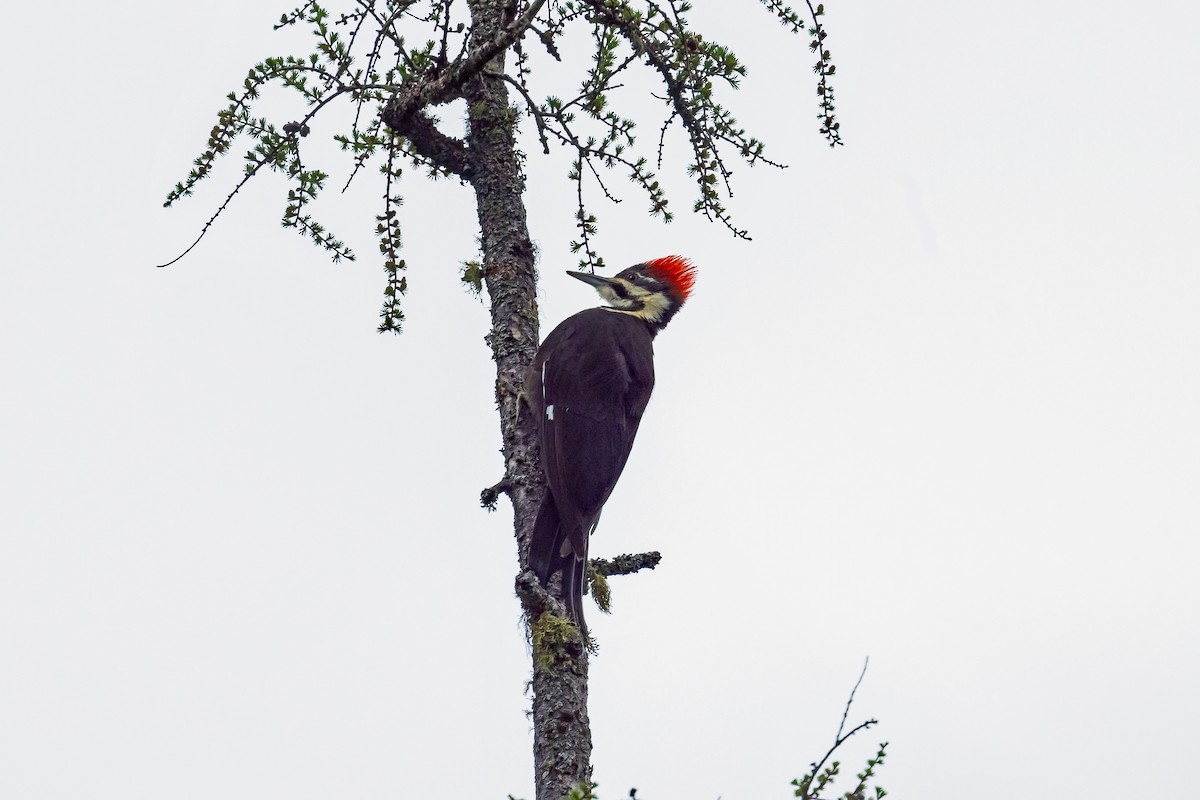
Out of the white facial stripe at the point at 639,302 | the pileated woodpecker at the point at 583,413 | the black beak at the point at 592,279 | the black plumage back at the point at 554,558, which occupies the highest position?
the white facial stripe at the point at 639,302

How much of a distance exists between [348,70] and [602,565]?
144 cm

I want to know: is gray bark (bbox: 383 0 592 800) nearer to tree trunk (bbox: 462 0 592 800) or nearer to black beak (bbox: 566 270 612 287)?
tree trunk (bbox: 462 0 592 800)

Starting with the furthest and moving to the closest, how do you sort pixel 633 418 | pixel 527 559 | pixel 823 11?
pixel 633 418 < pixel 527 559 < pixel 823 11

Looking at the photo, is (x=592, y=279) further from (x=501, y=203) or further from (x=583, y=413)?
(x=501, y=203)

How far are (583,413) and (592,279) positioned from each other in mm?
712

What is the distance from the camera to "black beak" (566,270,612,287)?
13.6 ft

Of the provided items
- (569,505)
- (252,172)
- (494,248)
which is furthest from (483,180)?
(569,505)

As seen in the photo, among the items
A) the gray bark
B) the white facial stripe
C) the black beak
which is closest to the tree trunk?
the gray bark

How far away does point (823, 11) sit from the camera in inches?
115

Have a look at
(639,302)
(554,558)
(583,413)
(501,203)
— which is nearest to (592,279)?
(639,302)

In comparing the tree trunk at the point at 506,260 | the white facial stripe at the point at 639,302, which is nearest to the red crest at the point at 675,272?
the white facial stripe at the point at 639,302

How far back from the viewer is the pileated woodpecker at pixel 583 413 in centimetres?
324

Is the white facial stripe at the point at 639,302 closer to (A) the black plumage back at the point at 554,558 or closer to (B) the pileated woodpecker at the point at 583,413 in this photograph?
(B) the pileated woodpecker at the point at 583,413

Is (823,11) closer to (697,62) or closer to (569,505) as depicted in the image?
(697,62)
